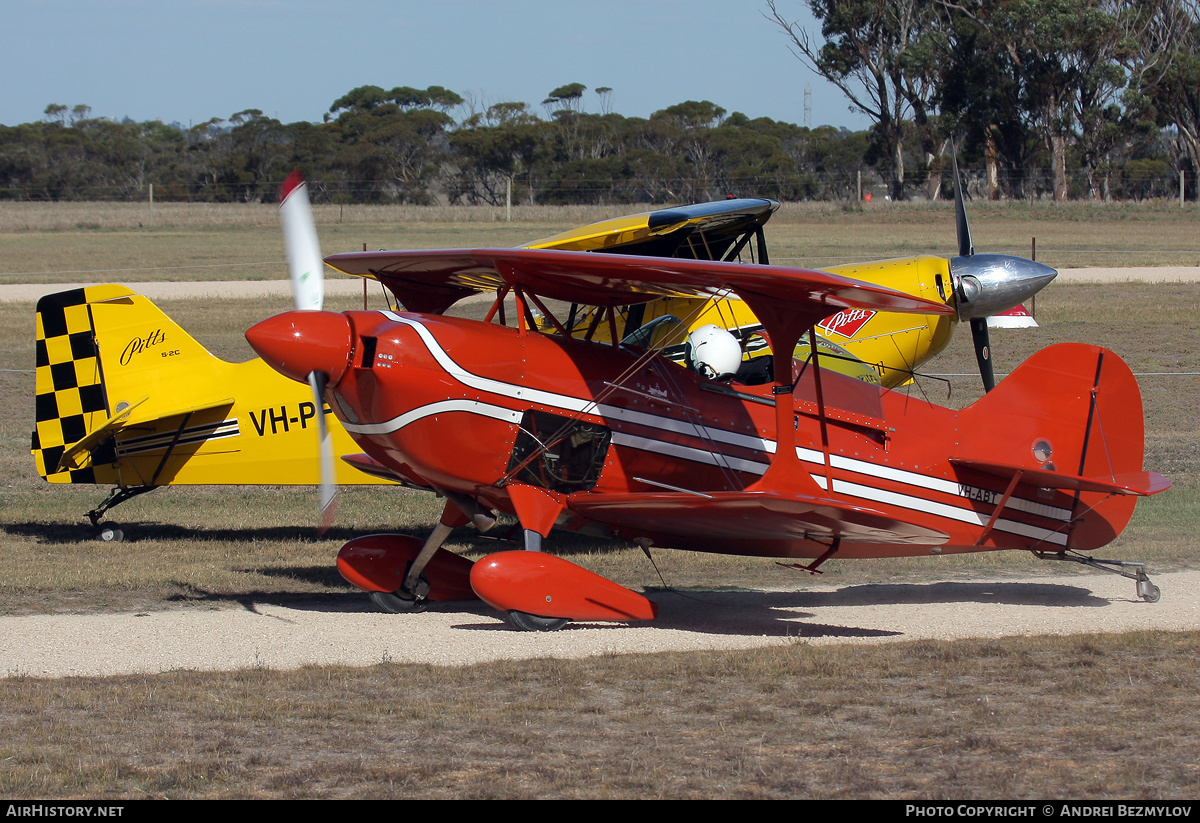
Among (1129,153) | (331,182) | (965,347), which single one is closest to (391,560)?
(965,347)

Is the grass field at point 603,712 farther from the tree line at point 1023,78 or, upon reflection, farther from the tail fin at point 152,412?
the tree line at point 1023,78

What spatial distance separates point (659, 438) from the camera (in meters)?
8.48

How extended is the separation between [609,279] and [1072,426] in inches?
156

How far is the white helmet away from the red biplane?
0.29m

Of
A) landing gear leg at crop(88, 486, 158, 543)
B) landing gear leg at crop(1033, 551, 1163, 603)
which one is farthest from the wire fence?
landing gear leg at crop(1033, 551, 1163, 603)

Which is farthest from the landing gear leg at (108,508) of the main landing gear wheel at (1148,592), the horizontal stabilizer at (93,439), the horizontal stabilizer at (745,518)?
the main landing gear wheel at (1148,592)

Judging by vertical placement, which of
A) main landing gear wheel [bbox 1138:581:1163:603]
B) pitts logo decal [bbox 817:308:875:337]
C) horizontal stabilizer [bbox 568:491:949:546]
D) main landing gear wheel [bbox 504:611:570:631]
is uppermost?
pitts logo decal [bbox 817:308:875:337]

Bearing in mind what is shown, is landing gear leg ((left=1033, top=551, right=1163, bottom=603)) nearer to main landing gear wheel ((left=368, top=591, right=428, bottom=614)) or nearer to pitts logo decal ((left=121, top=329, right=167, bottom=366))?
main landing gear wheel ((left=368, top=591, right=428, bottom=614))

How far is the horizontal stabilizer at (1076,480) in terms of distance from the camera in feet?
28.2

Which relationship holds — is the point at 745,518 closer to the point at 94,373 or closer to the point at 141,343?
the point at 141,343

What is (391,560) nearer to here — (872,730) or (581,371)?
(581,371)

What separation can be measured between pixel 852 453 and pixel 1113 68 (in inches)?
2444

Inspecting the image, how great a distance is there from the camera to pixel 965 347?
75.6 ft

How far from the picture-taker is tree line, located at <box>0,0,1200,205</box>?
62.9 meters
